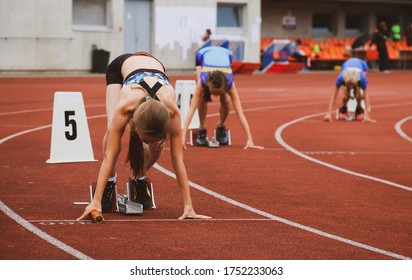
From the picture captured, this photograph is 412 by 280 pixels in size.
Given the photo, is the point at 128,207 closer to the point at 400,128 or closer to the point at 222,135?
the point at 222,135

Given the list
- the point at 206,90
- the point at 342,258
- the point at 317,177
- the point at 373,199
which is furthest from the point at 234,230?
the point at 206,90

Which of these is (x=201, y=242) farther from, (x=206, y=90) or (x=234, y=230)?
(x=206, y=90)

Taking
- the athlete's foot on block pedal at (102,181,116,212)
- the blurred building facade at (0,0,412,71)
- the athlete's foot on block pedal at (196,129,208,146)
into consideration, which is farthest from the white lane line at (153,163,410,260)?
the blurred building facade at (0,0,412,71)

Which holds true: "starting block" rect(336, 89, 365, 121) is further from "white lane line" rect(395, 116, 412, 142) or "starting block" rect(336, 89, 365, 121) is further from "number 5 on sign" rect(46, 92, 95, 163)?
"number 5 on sign" rect(46, 92, 95, 163)

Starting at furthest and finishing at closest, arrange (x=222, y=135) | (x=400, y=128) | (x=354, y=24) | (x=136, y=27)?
(x=354, y=24)
(x=136, y=27)
(x=400, y=128)
(x=222, y=135)

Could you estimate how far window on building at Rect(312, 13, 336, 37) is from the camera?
5609cm

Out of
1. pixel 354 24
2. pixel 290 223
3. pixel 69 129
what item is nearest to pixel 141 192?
pixel 290 223

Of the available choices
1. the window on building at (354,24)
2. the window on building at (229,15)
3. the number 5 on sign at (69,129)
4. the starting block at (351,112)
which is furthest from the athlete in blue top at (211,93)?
the window on building at (354,24)

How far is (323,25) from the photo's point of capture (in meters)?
56.6

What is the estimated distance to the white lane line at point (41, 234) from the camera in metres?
7.43

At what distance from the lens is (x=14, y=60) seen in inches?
1561

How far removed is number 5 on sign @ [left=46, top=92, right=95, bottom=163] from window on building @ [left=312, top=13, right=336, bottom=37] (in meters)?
42.9

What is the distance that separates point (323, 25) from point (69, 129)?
43.9 metres

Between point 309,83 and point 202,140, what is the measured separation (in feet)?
75.9
